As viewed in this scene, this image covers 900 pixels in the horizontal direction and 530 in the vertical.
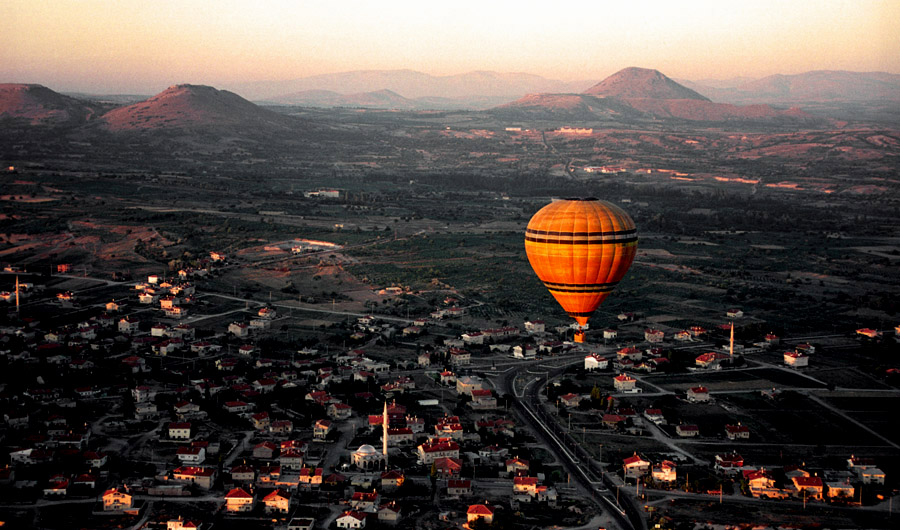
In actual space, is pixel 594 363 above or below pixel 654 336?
above

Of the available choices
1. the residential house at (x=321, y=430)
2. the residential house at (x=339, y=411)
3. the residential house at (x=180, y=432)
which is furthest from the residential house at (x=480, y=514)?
the residential house at (x=180, y=432)

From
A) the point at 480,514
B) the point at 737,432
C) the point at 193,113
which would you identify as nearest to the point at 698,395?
the point at 737,432

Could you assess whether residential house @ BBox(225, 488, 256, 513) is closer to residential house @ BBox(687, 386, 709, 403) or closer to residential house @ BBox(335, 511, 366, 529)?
residential house @ BBox(335, 511, 366, 529)

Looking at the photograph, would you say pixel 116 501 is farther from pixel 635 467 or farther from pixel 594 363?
pixel 594 363

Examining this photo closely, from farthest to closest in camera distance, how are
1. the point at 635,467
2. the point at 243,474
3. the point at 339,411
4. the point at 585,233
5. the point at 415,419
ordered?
the point at 585,233, the point at 339,411, the point at 415,419, the point at 635,467, the point at 243,474

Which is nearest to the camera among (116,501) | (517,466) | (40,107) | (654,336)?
(116,501)

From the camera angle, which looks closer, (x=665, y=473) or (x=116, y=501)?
(x=116, y=501)
